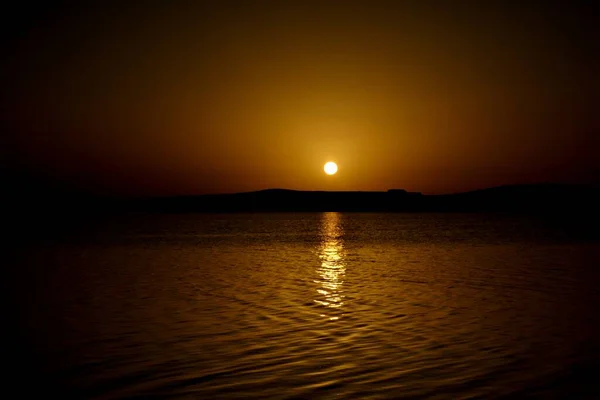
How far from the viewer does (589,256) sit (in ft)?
124

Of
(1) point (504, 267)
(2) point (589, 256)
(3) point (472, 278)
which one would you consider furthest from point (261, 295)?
(2) point (589, 256)

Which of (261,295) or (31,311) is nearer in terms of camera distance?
(31,311)

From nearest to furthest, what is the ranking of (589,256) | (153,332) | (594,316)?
(153,332) < (594,316) < (589,256)

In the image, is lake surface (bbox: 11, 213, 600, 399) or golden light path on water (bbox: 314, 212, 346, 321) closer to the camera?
lake surface (bbox: 11, 213, 600, 399)

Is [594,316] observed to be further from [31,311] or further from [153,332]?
[31,311]

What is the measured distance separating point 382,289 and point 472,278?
5.89 m

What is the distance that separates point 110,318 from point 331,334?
646 cm

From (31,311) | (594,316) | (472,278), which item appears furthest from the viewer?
(472,278)

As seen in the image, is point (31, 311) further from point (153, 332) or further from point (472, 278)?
point (472, 278)

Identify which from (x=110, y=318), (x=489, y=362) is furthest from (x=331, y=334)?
(x=110, y=318)

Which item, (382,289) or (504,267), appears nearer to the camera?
(382,289)

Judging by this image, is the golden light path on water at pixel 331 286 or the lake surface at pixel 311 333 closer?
the lake surface at pixel 311 333

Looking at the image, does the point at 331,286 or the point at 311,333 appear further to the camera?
the point at 331,286

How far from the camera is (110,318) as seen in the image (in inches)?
661
